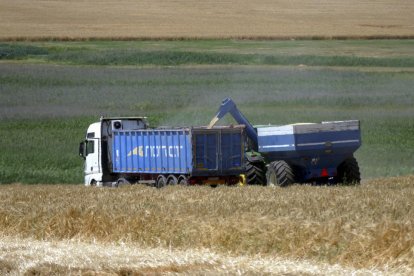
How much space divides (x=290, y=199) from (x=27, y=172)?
60.2 feet

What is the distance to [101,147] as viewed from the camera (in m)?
31.1

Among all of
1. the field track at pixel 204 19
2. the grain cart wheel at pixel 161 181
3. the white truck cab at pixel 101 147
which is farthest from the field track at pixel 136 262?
the field track at pixel 204 19

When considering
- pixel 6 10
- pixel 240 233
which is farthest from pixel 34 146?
pixel 6 10

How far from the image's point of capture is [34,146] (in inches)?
1473

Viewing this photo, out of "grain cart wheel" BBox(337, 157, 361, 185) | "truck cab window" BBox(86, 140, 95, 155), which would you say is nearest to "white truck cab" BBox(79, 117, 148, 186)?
"truck cab window" BBox(86, 140, 95, 155)

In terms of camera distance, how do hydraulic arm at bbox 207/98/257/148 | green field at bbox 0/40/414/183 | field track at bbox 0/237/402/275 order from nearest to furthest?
field track at bbox 0/237/402/275 → hydraulic arm at bbox 207/98/257/148 → green field at bbox 0/40/414/183

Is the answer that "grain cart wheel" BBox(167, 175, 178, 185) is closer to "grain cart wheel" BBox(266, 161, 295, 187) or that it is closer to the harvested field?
"grain cart wheel" BBox(266, 161, 295, 187)

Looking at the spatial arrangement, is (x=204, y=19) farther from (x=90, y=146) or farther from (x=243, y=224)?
(x=243, y=224)

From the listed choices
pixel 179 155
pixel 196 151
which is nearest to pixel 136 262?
pixel 196 151

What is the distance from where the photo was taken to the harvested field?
11.8 meters

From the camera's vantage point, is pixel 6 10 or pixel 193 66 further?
pixel 6 10

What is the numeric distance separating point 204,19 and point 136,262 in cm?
6188

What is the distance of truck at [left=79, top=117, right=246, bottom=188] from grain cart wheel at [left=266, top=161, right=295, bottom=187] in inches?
60.2

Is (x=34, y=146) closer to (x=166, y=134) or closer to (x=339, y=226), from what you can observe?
(x=166, y=134)
